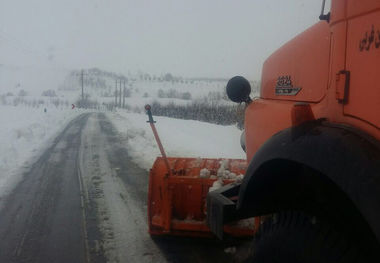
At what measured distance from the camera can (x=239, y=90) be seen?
126 inches

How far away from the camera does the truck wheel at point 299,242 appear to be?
1684mm

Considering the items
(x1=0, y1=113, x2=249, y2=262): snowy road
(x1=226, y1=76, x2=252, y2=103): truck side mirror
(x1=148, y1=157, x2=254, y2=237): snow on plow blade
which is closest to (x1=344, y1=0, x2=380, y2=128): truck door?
(x1=226, y1=76, x2=252, y2=103): truck side mirror

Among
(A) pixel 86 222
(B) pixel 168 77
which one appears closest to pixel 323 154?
(A) pixel 86 222

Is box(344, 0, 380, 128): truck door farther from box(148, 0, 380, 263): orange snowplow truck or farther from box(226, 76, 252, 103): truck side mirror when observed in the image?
box(226, 76, 252, 103): truck side mirror

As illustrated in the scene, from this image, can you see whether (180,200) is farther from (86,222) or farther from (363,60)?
(363,60)

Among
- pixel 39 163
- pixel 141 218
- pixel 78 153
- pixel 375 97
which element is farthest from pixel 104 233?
pixel 78 153

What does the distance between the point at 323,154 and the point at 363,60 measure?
393 millimetres

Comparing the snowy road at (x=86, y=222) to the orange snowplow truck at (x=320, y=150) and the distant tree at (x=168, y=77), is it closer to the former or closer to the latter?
the orange snowplow truck at (x=320, y=150)

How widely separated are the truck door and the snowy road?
2858 mm

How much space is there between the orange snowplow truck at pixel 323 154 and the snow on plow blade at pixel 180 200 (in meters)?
1.69

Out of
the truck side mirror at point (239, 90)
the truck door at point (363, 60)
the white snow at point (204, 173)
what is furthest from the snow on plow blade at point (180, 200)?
the truck door at point (363, 60)

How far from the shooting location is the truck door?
4.90ft

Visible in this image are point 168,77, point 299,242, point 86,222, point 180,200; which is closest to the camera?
point 299,242

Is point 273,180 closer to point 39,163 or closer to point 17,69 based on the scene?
point 39,163
